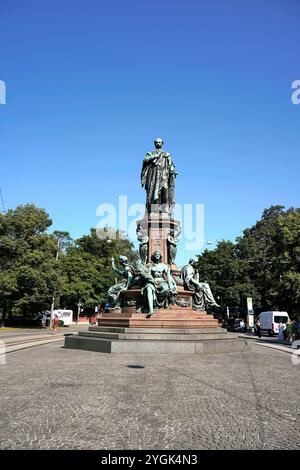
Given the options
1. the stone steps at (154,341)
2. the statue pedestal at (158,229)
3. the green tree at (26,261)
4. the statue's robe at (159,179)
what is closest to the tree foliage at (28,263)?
the green tree at (26,261)

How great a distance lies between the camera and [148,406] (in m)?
6.43

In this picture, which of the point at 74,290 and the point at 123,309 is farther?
the point at 74,290

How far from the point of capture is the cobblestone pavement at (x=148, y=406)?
489 centimetres

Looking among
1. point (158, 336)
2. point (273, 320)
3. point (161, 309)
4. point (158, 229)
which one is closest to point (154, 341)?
point (158, 336)

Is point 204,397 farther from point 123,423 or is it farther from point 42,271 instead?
point 42,271

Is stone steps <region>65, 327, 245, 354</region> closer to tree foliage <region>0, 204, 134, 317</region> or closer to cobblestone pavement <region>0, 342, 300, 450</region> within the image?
cobblestone pavement <region>0, 342, 300, 450</region>

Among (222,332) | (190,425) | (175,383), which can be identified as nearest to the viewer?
(190,425)

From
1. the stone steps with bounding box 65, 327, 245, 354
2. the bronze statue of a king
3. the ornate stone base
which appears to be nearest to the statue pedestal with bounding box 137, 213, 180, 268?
the bronze statue of a king

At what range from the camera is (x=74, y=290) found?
60250 millimetres

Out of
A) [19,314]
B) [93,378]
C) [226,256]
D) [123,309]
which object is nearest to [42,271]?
[19,314]
